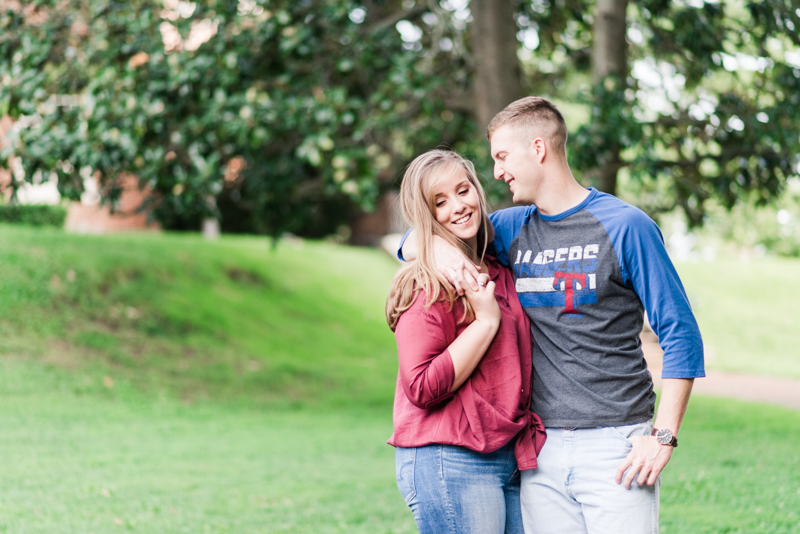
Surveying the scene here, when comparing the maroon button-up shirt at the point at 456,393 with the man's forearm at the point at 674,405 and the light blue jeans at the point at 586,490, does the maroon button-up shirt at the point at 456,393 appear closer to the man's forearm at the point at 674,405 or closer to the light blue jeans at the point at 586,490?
the light blue jeans at the point at 586,490

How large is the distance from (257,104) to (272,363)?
6181mm

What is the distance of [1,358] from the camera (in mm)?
10289

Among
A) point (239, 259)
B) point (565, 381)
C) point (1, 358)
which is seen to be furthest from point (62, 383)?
point (565, 381)

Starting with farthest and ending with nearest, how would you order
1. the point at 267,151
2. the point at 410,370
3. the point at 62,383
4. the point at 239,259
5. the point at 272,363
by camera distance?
the point at 239,259, the point at 272,363, the point at 62,383, the point at 267,151, the point at 410,370

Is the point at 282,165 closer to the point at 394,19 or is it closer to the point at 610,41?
the point at 394,19

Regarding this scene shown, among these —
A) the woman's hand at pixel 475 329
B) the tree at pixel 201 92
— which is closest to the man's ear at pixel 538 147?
the woman's hand at pixel 475 329

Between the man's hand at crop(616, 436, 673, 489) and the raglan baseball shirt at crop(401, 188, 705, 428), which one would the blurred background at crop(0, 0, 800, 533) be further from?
the man's hand at crop(616, 436, 673, 489)

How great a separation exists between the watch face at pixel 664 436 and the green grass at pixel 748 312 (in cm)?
1401

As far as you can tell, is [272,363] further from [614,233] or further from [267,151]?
[614,233]

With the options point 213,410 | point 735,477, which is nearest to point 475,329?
point 735,477

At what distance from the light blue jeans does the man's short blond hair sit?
1015 mm

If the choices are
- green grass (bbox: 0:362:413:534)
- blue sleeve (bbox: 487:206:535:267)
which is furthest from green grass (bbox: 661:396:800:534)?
blue sleeve (bbox: 487:206:535:267)

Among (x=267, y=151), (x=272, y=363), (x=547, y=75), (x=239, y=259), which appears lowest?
(x=272, y=363)

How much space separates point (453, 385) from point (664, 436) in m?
0.72
